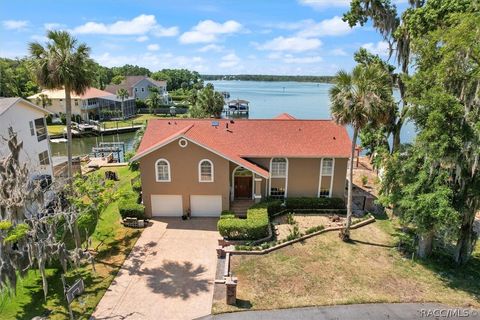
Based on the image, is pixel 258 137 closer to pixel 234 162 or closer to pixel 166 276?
pixel 234 162

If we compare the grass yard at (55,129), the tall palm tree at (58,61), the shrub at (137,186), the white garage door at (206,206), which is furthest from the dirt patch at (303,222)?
the grass yard at (55,129)

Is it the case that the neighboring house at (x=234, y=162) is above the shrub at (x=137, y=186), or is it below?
above

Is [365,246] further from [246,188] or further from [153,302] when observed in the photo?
[153,302]

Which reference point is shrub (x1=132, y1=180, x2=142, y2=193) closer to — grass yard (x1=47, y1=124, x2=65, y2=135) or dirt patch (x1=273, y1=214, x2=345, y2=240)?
dirt patch (x1=273, y1=214, x2=345, y2=240)

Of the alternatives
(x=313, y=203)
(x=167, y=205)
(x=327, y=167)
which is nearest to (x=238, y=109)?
(x=327, y=167)

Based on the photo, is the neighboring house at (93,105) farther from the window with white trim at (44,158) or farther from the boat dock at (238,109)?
the window with white trim at (44,158)

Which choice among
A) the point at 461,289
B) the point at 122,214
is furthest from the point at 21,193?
the point at 461,289
